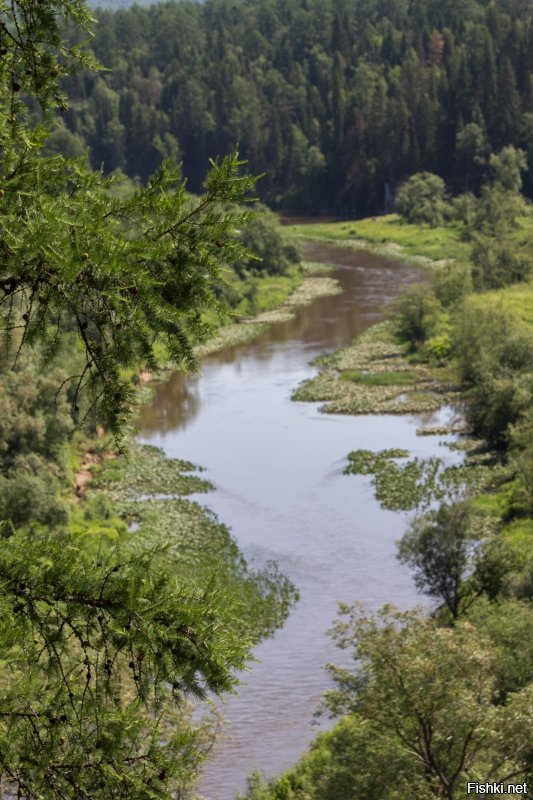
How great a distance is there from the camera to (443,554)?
32094 mm

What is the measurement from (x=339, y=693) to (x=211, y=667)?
1409cm

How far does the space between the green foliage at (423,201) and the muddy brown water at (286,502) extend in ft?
142

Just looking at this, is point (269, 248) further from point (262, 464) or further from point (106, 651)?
point (106, 651)

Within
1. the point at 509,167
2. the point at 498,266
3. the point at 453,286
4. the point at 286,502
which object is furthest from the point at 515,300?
the point at 509,167

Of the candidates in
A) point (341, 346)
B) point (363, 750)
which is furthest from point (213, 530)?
point (341, 346)

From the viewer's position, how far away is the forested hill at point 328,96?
5153 inches

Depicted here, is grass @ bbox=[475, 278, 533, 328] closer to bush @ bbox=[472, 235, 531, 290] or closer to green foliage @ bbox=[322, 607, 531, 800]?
bush @ bbox=[472, 235, 531, 290]

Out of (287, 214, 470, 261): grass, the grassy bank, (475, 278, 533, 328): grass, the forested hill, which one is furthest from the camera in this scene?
the forested hill

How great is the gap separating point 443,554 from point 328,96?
12941 cm

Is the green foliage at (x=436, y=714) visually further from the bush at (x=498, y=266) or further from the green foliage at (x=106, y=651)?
the bush at (x=498, y=266)

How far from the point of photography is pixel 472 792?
18.3 metres

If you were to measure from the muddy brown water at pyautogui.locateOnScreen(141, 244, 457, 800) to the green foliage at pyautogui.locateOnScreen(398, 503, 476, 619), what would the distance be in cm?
117

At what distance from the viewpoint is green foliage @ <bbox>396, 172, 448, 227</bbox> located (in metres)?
114

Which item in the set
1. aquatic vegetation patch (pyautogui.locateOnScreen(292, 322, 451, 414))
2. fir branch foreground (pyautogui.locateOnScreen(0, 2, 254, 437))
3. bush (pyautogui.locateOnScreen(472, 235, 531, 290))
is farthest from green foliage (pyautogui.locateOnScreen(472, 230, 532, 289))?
fir branch foreground (pyautogui.locateOnScreen(0, 2, 254, 437))
